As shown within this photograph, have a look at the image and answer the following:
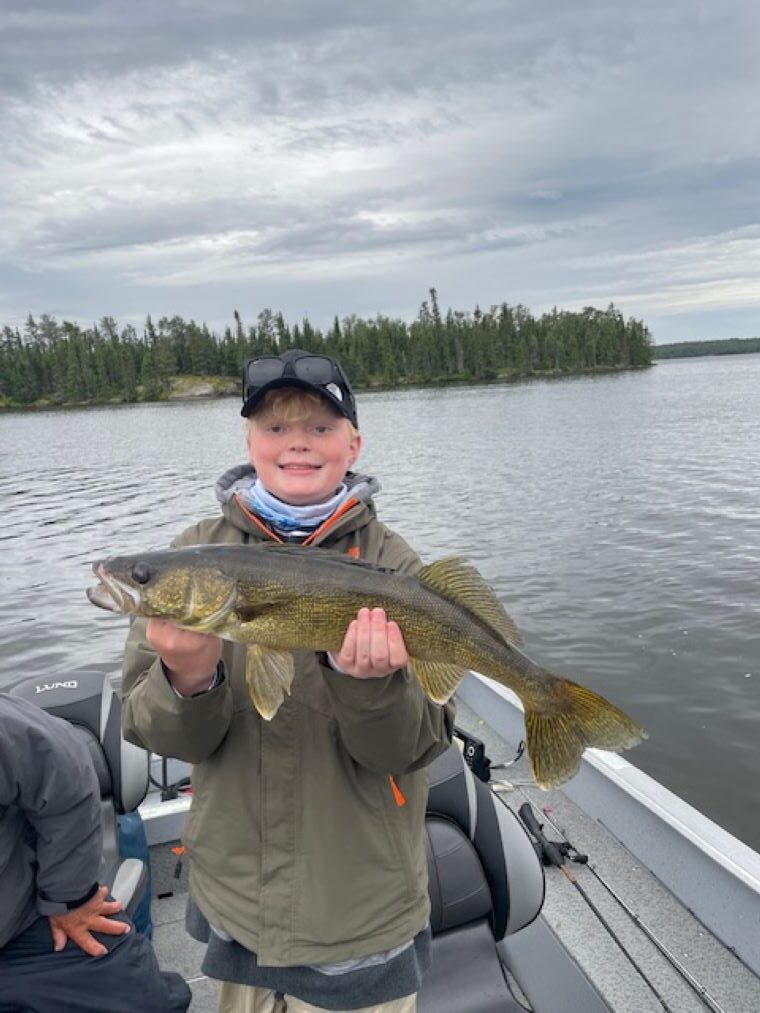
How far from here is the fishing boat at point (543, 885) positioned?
3592 mm

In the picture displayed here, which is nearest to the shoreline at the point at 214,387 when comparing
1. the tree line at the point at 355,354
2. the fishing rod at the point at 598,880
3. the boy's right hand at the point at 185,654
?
the tree line at the point at 355,354

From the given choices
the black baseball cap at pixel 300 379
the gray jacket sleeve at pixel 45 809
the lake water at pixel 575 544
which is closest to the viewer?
the black baseball cap at pixel 300 379

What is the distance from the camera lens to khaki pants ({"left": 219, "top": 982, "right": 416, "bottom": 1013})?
2.43m

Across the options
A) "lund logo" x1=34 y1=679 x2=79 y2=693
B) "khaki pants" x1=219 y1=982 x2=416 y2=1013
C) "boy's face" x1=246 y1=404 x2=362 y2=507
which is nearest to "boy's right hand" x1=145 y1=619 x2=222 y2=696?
"boy's face" x1=246 y1=404 x2=362 y2=507

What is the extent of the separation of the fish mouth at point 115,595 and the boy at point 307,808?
0.10 metres

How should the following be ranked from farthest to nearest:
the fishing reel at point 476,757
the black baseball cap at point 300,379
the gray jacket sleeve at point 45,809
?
the fishing reel at point 476,757, the gray jacket sleeve at point 45,809, the black baseball cap at point 300,379

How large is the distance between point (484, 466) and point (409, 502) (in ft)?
25.3

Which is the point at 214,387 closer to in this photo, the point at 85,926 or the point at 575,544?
the point at 575,544

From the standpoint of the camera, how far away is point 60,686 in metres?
4.41

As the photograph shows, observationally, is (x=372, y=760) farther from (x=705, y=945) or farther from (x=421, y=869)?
(x=705, y=945)

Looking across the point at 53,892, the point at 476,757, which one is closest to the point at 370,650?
the point at 53,892

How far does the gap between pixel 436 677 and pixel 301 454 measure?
0.87 metres

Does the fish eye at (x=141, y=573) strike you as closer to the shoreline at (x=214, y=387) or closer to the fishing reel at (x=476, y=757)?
the fishing reel at (x=476, y=757)

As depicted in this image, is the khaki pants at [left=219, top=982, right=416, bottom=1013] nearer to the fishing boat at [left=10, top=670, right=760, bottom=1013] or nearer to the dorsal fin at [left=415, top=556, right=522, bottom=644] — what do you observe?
the fishing boat at [left=10, top=670, right=760, bottom=1013]
